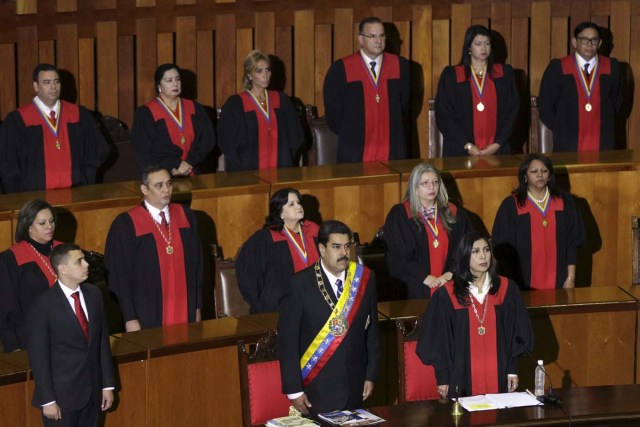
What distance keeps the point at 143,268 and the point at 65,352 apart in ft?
4.63

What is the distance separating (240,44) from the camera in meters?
10.5

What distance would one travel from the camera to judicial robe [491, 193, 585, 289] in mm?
8523

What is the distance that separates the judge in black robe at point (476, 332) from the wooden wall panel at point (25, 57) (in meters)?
4.14

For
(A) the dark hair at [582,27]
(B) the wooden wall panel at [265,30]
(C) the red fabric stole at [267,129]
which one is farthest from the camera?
(B) the wooden wall panel at [265,30]

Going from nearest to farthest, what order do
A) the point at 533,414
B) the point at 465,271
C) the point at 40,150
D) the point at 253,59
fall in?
the point at 533,414, the point at 465,271, the point at 40,150, the point at 253,59

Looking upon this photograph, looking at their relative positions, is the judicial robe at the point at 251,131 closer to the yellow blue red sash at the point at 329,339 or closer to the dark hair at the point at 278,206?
the dark hair at the point at 278,206

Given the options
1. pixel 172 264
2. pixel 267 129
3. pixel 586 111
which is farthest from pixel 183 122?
A: pixel 586 111

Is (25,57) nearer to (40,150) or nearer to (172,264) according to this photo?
(40,150)

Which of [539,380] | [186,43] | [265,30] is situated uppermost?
[265,30]

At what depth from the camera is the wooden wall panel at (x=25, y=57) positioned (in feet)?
32.7

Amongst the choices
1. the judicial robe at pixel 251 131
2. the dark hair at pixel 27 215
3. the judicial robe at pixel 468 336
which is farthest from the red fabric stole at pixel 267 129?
the judicial robe at pixel 468 336

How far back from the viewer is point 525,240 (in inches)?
336

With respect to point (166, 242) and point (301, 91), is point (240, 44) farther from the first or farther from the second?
point (166, 242)

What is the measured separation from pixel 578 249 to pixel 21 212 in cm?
374
